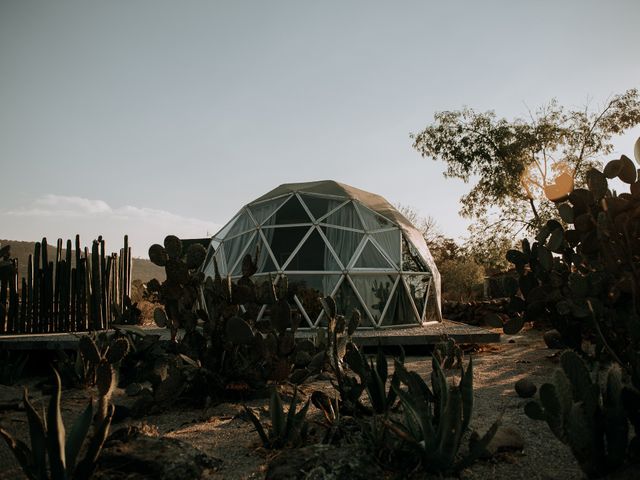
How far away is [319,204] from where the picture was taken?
12.1 meters

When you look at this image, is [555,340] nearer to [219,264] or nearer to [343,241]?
[343,241]

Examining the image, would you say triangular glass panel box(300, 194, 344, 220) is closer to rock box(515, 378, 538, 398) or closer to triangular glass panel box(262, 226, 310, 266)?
triangular glass panel box(262, 226, 310, 266)

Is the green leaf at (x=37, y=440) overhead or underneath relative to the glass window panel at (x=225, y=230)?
underneath

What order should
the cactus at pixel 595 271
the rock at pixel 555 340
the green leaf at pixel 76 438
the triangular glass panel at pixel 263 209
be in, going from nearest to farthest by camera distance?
the green leaf at pixel 76 438, the cactus at pixel 595 271, the rock at pixel 555 340, the triangular glass panel at pixel 263 209

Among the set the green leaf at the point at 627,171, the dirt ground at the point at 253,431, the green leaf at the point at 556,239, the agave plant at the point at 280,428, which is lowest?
the dirt ground at the point at 253,431

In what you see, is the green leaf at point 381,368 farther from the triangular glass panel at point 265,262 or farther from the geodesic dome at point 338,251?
the triangular glass panel at point 265,262

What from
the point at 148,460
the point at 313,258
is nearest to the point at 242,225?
the point at 313,258

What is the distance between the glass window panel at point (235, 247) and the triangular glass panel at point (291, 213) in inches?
35.0

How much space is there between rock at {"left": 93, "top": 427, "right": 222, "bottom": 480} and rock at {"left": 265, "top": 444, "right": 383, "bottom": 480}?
52cm

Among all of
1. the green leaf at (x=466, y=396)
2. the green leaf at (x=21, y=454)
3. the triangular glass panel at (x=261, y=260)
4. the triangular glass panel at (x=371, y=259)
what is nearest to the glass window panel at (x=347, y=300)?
the triangular glass panel at (x=371, y=259)

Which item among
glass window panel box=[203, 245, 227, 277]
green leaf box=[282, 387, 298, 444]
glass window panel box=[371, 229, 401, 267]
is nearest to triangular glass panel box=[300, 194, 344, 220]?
glass window panel box=[371, 229, 401, 267]

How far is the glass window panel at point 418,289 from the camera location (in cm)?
1134

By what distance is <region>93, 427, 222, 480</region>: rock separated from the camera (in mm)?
2729

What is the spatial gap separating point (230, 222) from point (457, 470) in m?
11.2
